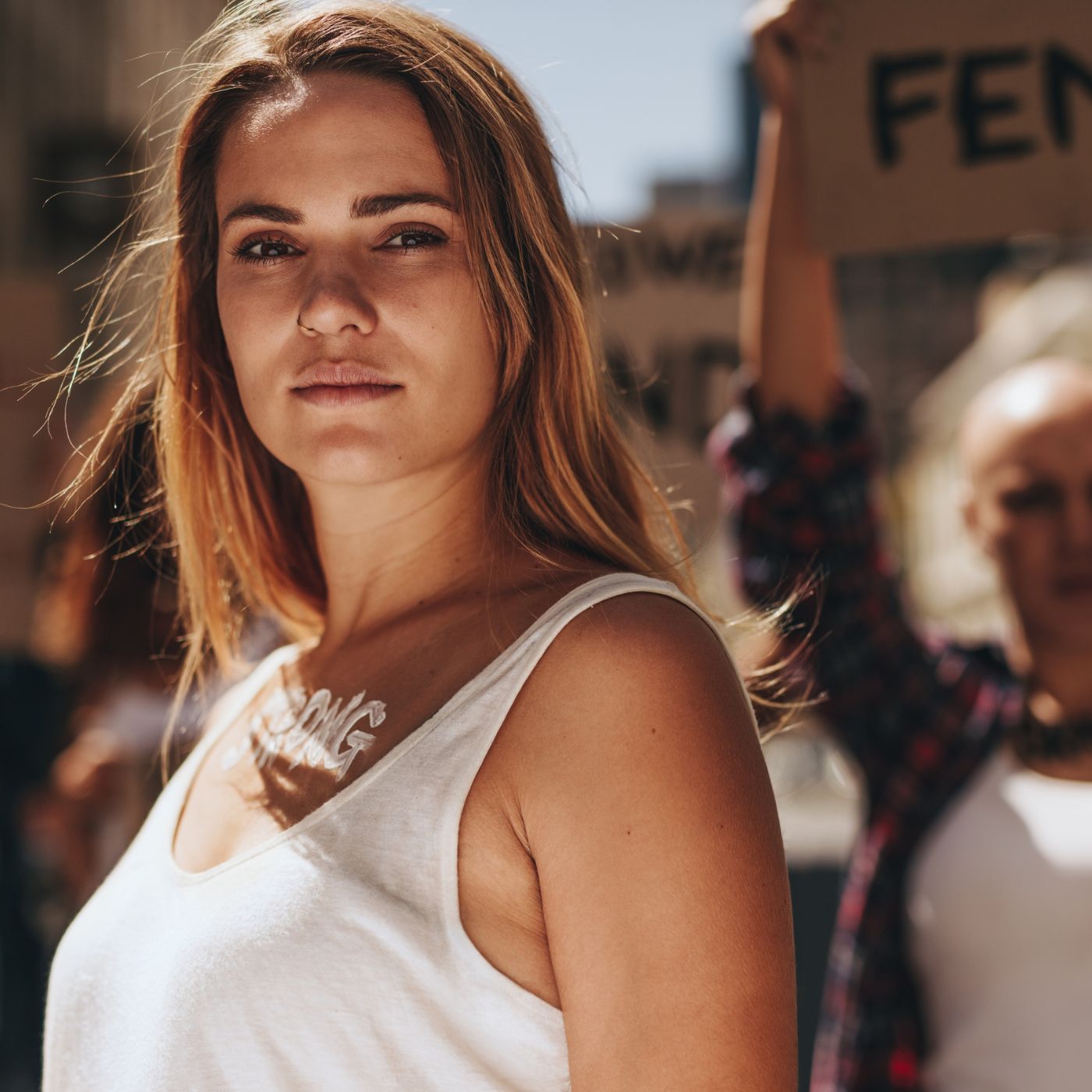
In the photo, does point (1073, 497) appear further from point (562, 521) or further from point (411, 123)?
point (411, 123)

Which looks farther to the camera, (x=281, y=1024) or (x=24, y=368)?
(x=24, y=368)

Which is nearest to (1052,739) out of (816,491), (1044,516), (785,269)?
(1044,516)

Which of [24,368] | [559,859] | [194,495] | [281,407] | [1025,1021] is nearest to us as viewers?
[559,859]

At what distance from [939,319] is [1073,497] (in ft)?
134

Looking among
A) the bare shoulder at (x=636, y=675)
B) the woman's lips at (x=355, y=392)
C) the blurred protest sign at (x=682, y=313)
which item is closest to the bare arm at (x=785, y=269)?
the blurred protest sign at (x=682, y=313)

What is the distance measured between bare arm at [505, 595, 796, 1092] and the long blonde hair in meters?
0.25

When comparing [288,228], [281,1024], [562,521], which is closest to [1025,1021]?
[562,521]

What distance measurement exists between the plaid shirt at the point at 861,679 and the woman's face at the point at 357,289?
1000 mm

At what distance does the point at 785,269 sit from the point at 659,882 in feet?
4.52

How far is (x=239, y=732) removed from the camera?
5.19 ft

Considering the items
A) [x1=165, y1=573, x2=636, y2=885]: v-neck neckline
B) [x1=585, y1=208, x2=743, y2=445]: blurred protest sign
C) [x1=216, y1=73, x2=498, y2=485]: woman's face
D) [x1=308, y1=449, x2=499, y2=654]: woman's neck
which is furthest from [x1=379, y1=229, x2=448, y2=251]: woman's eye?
[x1=585, y1=208, x2=743, y2=445]: blurred protest sign

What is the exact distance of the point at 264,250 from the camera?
1345 mm

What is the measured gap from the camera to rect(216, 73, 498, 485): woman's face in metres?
1.28

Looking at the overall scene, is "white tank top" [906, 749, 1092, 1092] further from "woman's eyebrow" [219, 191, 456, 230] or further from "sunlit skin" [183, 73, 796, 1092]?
"woman's eyebrow" [219, 191, 456, 230]
